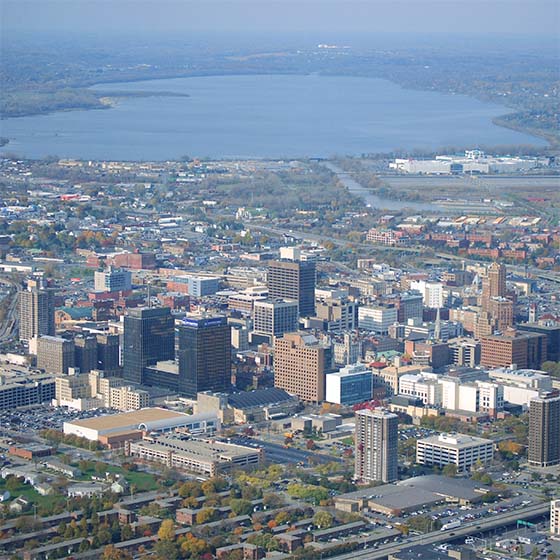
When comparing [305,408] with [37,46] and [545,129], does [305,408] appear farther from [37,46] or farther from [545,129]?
[37,46]

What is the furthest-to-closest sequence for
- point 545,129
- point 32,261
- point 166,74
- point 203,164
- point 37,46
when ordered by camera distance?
point 166,74 → point 37,46 → point 545,129 → point 203,164 → point 32,261

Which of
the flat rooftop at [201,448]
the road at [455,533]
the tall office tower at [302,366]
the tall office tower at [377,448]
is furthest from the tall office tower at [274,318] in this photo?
the road at [455,533]

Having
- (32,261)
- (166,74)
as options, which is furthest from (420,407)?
(166,74)

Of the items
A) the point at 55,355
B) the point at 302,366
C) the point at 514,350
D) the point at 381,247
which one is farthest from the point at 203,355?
the point at 381,247

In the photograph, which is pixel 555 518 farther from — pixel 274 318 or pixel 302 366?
pixel 274 318

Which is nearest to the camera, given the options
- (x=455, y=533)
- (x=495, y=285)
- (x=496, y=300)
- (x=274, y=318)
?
(x=455, y=533)

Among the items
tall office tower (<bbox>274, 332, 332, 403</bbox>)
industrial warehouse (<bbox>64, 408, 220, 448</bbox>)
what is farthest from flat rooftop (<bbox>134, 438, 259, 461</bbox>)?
tall office tower (<bbox>274, 332, 332, 403</bbox>)
